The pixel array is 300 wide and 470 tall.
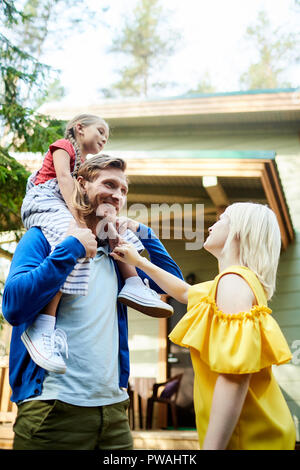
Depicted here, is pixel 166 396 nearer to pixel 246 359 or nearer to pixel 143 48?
pixel 246 359

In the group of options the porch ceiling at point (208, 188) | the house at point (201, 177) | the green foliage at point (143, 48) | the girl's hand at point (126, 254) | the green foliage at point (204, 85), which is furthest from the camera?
the green foliage at point (204, 85)

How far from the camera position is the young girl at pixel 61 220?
1.32m

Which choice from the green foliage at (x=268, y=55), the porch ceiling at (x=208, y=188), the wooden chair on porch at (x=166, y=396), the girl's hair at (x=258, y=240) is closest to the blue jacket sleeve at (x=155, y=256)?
the girl's hair at (x=258, y=240)

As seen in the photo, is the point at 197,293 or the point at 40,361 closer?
the point at 40,361

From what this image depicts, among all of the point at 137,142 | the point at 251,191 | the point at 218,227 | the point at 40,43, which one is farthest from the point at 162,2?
the point at 218,227

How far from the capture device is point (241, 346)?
126 cm

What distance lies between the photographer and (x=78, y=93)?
52.5ft

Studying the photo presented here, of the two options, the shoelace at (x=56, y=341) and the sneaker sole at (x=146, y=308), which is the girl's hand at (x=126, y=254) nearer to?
the sneaker sole at (x=146, y=308)

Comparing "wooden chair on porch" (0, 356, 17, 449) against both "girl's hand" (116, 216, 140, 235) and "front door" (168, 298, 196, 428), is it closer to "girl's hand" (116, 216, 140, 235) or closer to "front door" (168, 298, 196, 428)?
"front door" (168, 298, 196, 428)

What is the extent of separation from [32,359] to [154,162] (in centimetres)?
415

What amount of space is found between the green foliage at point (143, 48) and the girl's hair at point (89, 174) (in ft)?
55.0

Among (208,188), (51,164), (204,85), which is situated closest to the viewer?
(51,164)

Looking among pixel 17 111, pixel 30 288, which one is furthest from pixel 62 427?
pixel 17 111

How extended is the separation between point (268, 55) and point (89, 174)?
57.2ft
